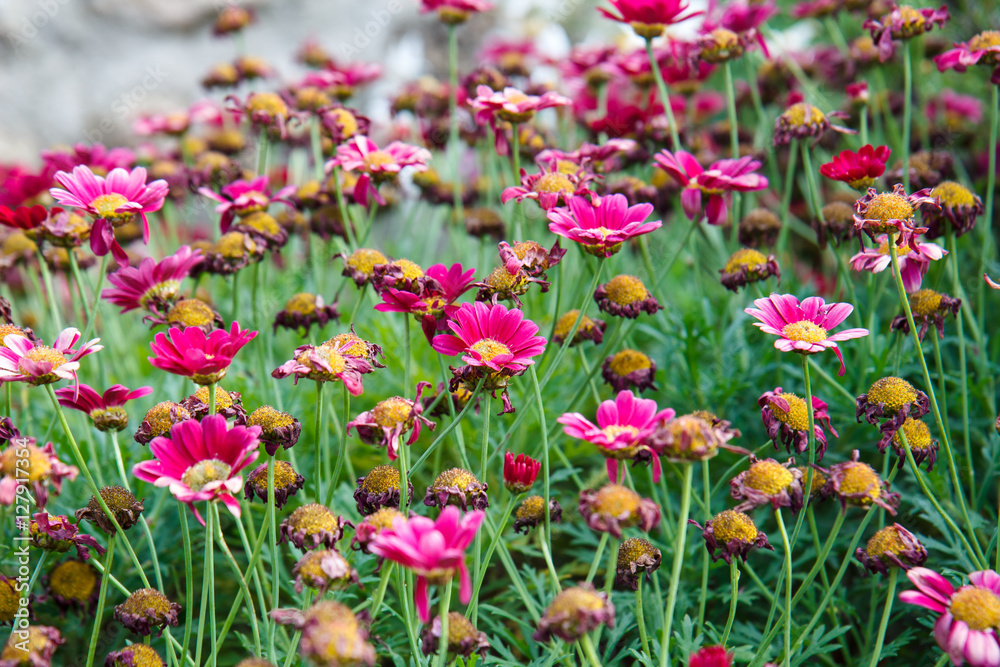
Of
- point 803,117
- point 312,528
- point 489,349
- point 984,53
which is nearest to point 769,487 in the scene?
point 489,349

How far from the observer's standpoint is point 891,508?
1.19 metres

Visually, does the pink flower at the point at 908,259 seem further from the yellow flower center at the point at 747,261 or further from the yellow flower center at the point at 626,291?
the yellow flower center at the point at 626,291

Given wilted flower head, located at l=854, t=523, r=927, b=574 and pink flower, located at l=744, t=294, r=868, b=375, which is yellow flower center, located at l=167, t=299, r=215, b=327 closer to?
pink flower, located at l=744, t=294, r=868, b=375

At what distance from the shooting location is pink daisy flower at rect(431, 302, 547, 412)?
4.45ft

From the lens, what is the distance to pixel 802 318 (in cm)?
146

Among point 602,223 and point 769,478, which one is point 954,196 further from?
point 769,478

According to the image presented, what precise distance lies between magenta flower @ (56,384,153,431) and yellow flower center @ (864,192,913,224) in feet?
4.75

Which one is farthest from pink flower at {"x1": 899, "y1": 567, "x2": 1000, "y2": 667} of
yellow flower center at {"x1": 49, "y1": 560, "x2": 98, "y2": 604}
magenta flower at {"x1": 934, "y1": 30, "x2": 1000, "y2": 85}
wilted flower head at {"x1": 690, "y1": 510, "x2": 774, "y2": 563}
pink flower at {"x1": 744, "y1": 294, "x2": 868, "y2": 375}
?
yellow flower center at {"x1": 49, "y1": 560, "x2": 98, "y2": 604}

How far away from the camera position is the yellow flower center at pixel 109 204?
1.65 m

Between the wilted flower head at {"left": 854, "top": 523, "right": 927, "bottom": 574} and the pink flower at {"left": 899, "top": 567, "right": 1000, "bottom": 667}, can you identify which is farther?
the wilted flower head at {"left": 854, "top": 523, "right": 927, "bottom": 574}

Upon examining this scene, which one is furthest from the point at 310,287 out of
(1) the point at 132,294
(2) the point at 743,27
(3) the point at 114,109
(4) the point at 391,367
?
(3) the point at 114,109

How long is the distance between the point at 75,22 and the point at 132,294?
3881mm

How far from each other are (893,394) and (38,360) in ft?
5.21

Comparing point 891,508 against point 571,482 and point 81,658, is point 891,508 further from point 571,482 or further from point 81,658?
point 81,658
